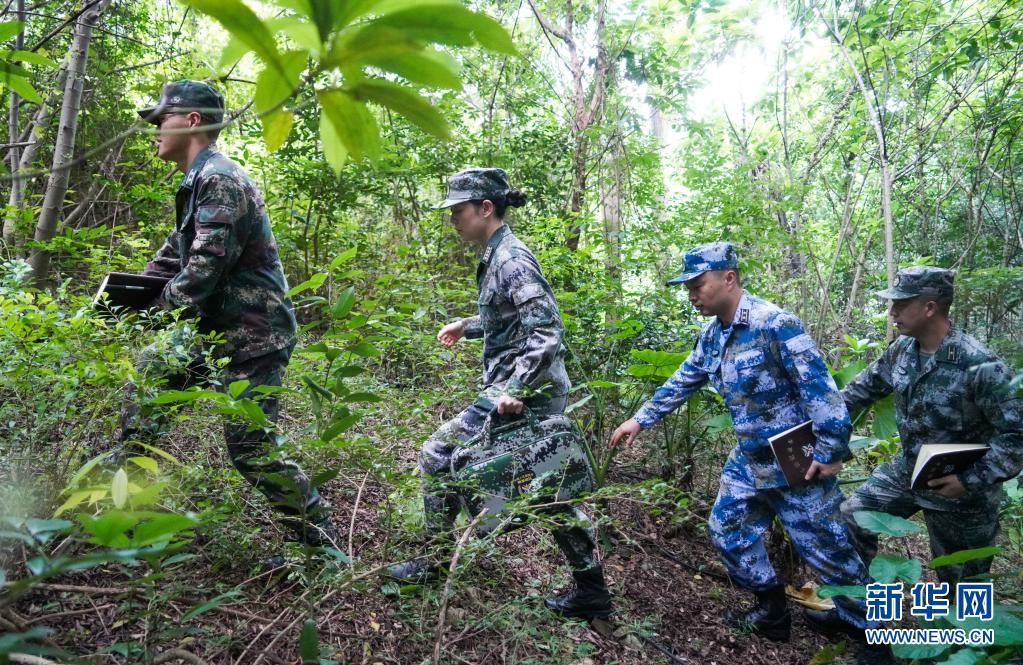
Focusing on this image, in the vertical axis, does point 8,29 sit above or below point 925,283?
above

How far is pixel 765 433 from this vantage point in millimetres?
3730

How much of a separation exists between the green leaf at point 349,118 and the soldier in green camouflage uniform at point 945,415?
3858 millimetres

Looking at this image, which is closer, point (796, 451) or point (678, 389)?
point (796, 451)

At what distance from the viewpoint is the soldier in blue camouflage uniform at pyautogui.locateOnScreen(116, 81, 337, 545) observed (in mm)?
2961

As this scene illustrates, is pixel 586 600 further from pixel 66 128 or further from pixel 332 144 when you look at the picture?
pixel 66 128

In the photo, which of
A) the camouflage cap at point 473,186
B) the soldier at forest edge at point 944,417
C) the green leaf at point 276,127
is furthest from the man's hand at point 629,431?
the green leaf at point 276,127

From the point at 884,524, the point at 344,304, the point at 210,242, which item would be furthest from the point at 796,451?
the point at 210,242

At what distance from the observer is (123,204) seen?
639 cm

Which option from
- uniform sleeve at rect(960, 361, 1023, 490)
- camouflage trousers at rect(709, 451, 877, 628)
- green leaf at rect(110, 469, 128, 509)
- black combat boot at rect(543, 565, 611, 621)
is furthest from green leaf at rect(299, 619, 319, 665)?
uniform sleeve at rect(960, 361, 1023, 490)

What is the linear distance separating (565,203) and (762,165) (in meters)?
2.52

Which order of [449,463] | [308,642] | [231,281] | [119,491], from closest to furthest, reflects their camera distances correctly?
[119,491] → [308,642] → [231,281] → [449,463]

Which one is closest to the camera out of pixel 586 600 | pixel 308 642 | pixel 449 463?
pixel 308 642

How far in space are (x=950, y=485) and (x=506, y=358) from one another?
2.62 meters

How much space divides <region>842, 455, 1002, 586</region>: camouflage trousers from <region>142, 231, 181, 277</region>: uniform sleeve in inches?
165
